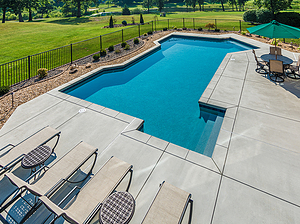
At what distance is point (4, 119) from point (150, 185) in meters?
6.89

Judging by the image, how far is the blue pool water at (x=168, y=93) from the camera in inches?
257

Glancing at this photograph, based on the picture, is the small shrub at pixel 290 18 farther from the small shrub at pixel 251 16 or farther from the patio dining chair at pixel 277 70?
the patio dining chair at pixel 277 70

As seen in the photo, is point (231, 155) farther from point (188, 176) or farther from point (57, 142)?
point (57, 142)

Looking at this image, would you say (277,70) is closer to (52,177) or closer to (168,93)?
(168,93)

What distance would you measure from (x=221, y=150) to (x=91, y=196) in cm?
395

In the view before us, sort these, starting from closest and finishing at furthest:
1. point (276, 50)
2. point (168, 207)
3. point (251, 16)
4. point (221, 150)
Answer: point (168, 207)
point (221, 150)
point (276, 50)
point (251, 16)

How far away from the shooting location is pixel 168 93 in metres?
9.30

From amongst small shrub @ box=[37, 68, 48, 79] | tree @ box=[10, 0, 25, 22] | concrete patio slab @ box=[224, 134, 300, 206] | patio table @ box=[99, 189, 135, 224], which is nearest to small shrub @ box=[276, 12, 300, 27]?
concrete patio slab @ box=[224, 134, 300, 206]

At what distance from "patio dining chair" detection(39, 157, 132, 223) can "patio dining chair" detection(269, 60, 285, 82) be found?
9436mm

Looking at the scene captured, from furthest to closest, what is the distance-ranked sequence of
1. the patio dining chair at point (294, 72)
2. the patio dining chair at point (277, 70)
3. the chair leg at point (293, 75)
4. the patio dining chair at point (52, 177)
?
the chair leg at point (293, 75), the patio dining chair at point (294, 72), the patio dining chair at point (277, 70), the patio dining chair at point (52, 177)

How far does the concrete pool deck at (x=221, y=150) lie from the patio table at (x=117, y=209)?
523 mm

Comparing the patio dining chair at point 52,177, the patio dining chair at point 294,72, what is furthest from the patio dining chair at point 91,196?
the patio dining chair at point 294,72

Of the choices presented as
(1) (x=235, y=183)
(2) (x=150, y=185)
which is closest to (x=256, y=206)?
(1) (x=235, y=183)

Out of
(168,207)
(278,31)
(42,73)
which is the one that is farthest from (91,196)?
(278,31)
